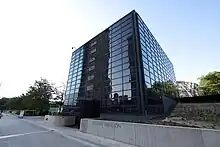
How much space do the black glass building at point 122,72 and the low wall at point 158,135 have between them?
29.0ft

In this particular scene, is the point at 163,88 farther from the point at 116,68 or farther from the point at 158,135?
the point at 158,135

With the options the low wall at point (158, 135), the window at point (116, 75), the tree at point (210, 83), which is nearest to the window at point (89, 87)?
the window at point (116, 75)

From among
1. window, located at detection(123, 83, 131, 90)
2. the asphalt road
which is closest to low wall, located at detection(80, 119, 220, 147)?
the asphalt road

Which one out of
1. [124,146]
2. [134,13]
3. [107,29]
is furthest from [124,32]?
[124,146]

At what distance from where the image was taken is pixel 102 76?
2784 centimetres

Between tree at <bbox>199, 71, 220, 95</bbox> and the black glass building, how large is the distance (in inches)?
→ 932

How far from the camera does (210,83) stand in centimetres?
4575

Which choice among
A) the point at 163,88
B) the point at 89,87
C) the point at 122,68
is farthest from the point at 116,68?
the point at 163,88

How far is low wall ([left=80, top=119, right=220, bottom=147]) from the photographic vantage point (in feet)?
21.5

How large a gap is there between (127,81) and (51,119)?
502 inches

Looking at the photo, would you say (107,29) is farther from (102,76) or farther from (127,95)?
(127,95)

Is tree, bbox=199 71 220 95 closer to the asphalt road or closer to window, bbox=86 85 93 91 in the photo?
window, bbox=86 85 93 91

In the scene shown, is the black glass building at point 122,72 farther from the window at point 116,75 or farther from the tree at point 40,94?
the tree at point 40,94

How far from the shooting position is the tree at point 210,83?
44359mm
